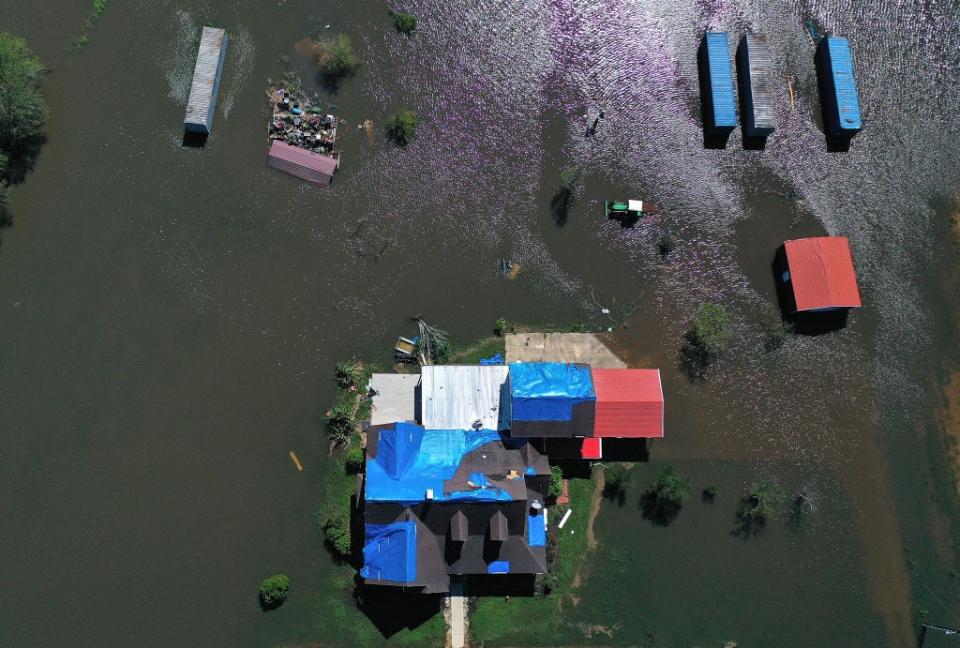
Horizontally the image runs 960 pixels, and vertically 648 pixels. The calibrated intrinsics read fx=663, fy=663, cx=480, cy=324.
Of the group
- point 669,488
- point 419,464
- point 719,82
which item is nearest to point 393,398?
point 419,464

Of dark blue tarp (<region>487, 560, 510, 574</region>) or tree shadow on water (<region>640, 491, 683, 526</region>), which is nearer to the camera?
dark blue tarp (<region>487, 560, 510, 574</region>)

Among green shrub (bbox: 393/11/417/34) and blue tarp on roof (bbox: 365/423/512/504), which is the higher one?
green shrub (bbox: 393/11/417/34)

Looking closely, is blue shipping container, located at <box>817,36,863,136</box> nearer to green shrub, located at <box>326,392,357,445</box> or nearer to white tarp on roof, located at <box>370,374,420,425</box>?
white tarp on roof, located at <box>370,374,420,425</box>

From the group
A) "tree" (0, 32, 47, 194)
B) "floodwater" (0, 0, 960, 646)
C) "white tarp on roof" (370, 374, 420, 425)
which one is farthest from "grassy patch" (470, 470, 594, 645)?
"tree" (0, 32, 47, 194)

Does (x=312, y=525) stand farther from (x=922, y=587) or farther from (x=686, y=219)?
(x=922, y=587)

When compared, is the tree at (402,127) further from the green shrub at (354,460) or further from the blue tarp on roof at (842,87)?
the blue tarp on roof at (842,87)

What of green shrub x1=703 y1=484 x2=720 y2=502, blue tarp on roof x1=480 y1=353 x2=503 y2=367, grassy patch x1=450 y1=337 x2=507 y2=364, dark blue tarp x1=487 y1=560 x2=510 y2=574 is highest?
grassy patch x1=450 y1=337 x2=507 y2=364

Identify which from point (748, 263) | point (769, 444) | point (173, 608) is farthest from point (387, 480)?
point (748, 263)
